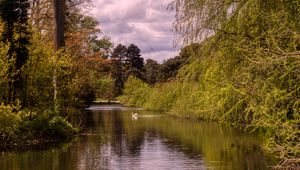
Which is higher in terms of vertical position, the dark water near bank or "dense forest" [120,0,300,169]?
"dense forest" [120,0,300,169]

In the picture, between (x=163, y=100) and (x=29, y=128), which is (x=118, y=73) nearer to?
(x=163, y=100)

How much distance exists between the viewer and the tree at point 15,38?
79.0 feet

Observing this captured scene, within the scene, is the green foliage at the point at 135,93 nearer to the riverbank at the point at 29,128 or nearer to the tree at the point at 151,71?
the tree at the point at 151,71

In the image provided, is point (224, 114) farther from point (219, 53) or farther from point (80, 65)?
point (80, 65)

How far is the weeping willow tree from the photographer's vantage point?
723 cm

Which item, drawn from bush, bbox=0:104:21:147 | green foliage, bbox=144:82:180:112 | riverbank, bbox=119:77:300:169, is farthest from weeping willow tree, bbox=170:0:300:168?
green foliage, bbox=144:82:180:112

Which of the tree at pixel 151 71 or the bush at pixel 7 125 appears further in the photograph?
the tree at pixel 151 71

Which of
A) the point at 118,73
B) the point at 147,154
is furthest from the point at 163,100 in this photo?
the point at 118,73

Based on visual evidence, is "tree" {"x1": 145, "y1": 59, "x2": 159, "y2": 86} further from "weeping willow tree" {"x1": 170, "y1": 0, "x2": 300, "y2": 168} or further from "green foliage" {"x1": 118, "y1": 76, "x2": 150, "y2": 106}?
"weeping willow tree" {"x1": 170, "y1": 0, "x2": 300, "y2": 168}

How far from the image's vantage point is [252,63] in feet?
25.0

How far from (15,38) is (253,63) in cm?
1880

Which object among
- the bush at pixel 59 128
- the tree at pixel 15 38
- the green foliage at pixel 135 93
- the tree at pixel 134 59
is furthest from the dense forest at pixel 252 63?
the tree at pixel 134 59

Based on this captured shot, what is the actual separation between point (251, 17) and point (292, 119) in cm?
178

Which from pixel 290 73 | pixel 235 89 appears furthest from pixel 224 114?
pixel 290 73
